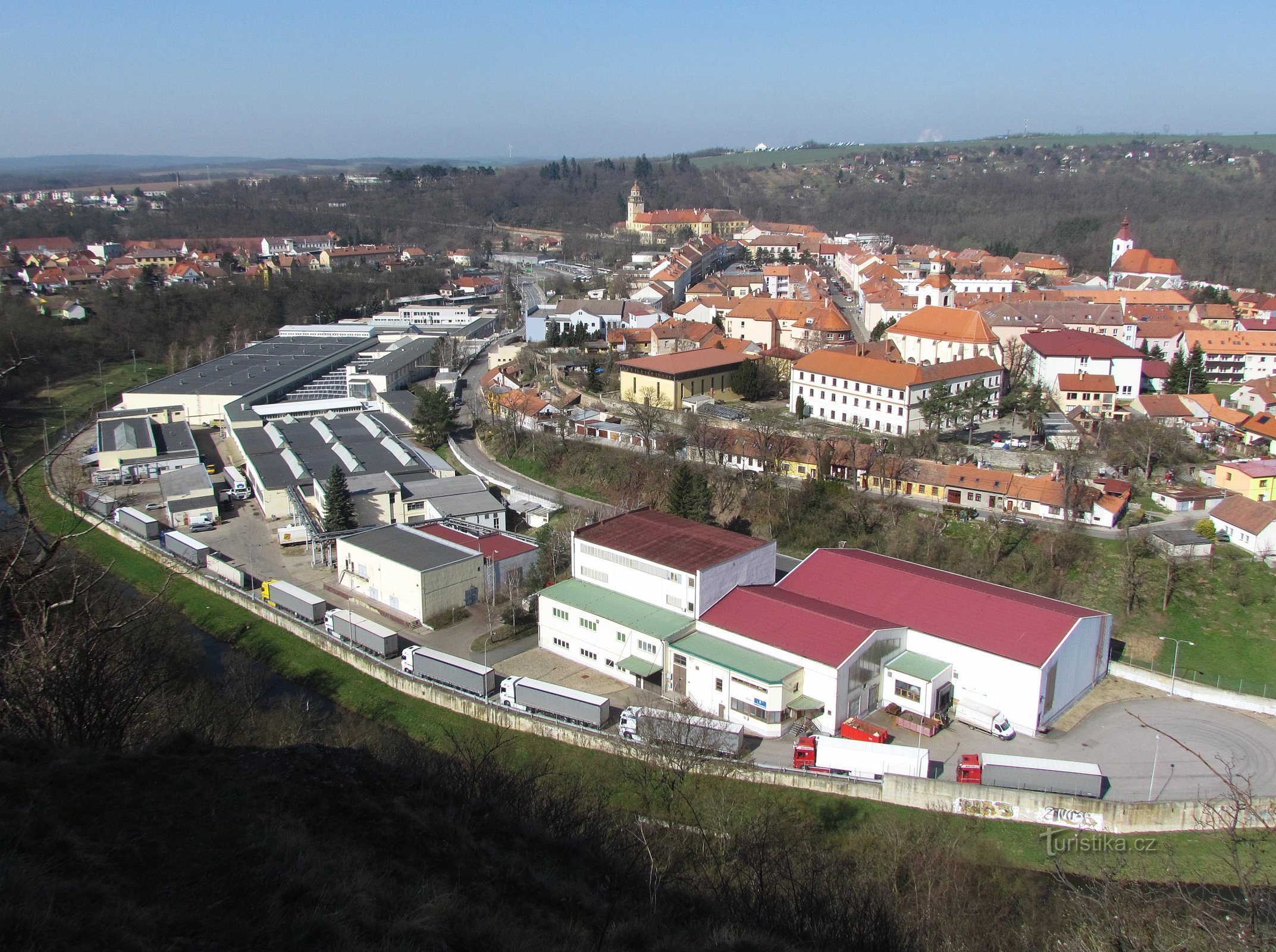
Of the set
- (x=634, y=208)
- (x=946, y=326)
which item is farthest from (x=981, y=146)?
(x=946, y=326)

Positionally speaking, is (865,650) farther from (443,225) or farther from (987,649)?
(443,225)

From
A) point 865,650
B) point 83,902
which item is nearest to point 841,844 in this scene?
point 865,650

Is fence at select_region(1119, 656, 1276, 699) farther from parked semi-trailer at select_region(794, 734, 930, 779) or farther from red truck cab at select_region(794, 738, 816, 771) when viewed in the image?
red truck cab at select_region(794, 738, 816, 771)

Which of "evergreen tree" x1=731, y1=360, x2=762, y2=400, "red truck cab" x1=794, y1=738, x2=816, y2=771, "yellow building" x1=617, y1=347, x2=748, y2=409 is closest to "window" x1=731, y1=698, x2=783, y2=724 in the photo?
"red truck cab" x1=794, y1=738, x2=816, y2=771

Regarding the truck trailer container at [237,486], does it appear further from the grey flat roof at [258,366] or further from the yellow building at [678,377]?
the yellow building at [678,377]

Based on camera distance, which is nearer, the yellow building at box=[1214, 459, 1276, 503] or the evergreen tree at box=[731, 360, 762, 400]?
the yellow building at box=[1214, 459, 1276, 503]

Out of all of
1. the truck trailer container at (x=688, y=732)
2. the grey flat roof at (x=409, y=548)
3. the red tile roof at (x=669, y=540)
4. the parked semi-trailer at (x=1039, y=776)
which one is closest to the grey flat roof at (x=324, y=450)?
the grey flat roof at (x=409, y=548)
